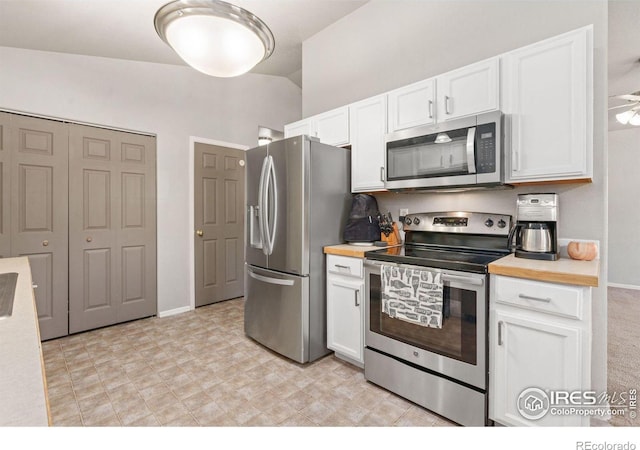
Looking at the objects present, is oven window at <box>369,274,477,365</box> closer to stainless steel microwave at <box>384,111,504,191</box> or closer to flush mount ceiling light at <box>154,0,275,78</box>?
stainless steel microwave at <box>384,111,504,191</box>

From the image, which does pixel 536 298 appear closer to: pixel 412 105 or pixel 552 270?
pixel 552 270

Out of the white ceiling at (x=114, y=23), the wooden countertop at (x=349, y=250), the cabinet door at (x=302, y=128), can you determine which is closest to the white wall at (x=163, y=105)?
the white ceiling at (x=114, y=23)

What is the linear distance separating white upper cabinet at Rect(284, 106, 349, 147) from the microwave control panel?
3.79ft

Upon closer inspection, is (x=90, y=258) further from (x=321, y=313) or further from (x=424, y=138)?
(x=424, y=138)

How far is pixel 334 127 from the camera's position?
286 centimetres

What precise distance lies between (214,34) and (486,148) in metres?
1.67

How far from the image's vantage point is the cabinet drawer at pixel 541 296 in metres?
1.42

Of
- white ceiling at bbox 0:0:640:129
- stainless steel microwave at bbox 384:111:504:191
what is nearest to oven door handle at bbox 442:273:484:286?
stainless steel microwave at bbox 384:111:504:191

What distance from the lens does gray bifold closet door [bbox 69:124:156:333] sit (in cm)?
310

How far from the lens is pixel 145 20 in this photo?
2615mm

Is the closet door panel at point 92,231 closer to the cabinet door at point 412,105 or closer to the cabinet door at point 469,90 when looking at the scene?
the cabinet door at point 412,105

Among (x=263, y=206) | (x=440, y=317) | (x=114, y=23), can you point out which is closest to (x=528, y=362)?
(x=440, y=317)

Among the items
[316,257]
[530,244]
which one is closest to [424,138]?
[530,244]

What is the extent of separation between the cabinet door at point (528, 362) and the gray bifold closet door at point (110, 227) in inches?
137
